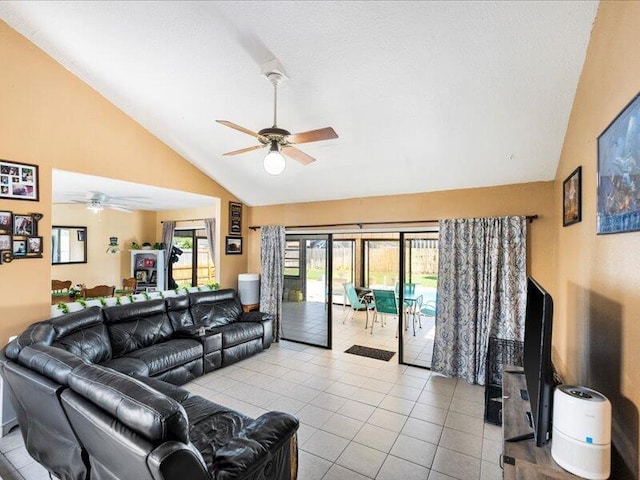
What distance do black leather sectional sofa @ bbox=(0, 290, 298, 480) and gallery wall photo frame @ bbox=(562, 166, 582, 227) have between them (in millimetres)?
2523

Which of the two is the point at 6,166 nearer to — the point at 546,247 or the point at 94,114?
the point at 94,114

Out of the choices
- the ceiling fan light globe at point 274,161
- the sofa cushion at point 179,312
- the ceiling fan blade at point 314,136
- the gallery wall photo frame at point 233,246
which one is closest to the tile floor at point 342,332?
the gallery wall photo frame at point 233,246

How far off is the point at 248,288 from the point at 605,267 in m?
4.98

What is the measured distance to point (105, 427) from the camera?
4.88ft

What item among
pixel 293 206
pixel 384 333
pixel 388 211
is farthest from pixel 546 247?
pixel 293 206

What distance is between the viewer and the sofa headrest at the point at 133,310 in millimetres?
3777

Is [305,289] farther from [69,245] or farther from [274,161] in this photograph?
[69,245]

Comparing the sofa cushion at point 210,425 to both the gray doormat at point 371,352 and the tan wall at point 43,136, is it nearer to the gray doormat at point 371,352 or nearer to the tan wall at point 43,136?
the tan wall at point 43,136

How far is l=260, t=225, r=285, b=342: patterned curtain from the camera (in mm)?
5551

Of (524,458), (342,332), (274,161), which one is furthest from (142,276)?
(524,458)

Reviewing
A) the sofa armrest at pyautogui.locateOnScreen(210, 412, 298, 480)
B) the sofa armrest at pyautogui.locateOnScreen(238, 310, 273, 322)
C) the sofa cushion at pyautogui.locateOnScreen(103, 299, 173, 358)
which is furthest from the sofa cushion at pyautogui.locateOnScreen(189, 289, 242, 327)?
the sofa armrest at pyautogui.locateOnScreen(210, 412, 298, 480)

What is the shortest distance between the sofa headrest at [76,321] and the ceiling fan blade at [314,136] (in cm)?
287

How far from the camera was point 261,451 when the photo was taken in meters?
1.76

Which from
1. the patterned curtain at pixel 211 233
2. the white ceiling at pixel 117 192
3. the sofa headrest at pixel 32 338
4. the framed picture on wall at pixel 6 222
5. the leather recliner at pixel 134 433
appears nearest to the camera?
the leather recliner at pixel 134 433
